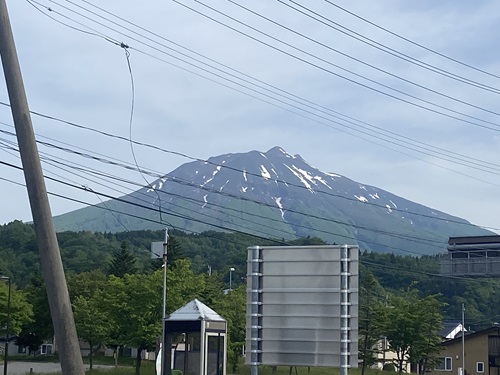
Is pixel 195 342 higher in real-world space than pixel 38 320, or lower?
lower

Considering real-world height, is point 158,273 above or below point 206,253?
below

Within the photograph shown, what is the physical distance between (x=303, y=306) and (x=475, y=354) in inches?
2691

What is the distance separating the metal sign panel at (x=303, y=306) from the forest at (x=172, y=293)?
35.4m

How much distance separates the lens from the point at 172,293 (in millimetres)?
48031

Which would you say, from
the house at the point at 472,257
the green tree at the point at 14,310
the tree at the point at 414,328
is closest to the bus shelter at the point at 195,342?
the house at the point at 472,257

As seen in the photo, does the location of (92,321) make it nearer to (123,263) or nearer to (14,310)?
(14,310)

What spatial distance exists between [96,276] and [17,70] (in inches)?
2761

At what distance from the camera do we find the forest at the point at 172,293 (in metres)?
48.9

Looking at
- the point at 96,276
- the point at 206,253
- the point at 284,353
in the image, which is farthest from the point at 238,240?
the point at 284,353

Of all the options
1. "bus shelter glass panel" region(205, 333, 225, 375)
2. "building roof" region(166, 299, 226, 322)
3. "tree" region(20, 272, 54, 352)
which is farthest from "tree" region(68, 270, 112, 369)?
"bus shelter glass panel" region(205, 333, 225, 375)

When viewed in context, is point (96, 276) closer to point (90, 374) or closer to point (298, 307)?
point (90, 374)

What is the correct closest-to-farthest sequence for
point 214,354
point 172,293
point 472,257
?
point 214,354 < point 172,293 < point 472,257

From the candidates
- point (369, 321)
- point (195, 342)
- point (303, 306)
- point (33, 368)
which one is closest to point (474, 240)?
point (369, 321)

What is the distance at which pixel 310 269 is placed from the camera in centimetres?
1179
